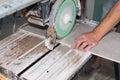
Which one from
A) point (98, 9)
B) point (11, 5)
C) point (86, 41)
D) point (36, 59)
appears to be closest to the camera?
point (11, 5)

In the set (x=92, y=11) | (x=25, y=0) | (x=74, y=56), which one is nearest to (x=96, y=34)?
(x=74, y=56)

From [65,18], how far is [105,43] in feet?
0.78

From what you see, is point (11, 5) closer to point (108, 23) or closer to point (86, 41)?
point (86, 41)

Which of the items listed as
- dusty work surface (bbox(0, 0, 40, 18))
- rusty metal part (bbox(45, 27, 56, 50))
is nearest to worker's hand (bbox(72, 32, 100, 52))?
rusty metal part (bbox(45, 27, 56, 50))

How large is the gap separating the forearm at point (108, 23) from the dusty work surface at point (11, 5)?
0.39 meters

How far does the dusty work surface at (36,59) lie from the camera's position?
0.86 metres

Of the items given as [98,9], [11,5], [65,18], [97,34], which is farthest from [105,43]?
[98,9]

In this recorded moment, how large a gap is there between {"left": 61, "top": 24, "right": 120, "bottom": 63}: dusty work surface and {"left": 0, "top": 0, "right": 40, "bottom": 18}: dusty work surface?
0.31m

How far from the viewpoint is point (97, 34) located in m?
1.07

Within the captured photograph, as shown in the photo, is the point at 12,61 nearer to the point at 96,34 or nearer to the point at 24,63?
the point at 24,63

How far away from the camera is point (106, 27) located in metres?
1.09

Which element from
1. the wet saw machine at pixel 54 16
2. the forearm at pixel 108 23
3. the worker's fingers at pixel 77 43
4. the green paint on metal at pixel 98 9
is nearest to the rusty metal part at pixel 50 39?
the wet saw machine at pixel 54 16

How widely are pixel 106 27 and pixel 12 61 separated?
20.2 inches

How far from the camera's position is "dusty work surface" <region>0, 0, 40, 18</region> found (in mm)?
768
